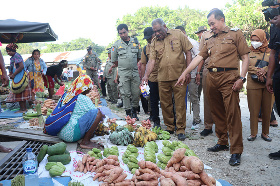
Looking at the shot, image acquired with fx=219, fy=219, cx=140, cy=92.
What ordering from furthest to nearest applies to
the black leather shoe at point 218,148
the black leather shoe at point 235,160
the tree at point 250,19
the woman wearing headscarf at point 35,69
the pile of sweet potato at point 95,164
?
the tree at point 250,19 → the woman wearing headscarf at point 35,69 → the black leather shoe at point 218,148 → the black leather shoe at point 235,160 → the pile of sweet potato at point 95,164

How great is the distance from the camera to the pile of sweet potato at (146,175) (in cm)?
223

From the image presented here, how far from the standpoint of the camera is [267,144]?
413cm

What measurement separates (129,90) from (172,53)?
2072 mm

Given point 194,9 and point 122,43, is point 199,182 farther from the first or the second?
point 194,9

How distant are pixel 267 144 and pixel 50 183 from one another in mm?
3797

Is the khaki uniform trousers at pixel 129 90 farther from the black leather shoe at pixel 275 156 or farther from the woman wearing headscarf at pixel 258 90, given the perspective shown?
the black leather shoe at pixel 275 156

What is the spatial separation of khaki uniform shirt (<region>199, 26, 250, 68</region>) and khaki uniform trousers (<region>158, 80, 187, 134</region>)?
3.96ft

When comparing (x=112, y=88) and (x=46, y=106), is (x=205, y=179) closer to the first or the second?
(x=46, y=106)

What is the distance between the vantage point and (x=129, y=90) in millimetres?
6203

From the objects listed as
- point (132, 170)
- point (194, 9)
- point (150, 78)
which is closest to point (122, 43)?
point (150, 78)

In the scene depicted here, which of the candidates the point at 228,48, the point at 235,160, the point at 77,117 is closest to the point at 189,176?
the point at 235,160

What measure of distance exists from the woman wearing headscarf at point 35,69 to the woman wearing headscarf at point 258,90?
679 centimetres

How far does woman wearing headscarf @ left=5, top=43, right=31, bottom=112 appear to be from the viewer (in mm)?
6473

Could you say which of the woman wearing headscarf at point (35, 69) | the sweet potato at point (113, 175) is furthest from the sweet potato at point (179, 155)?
the woman wearing headscarf at point (35, 69)
